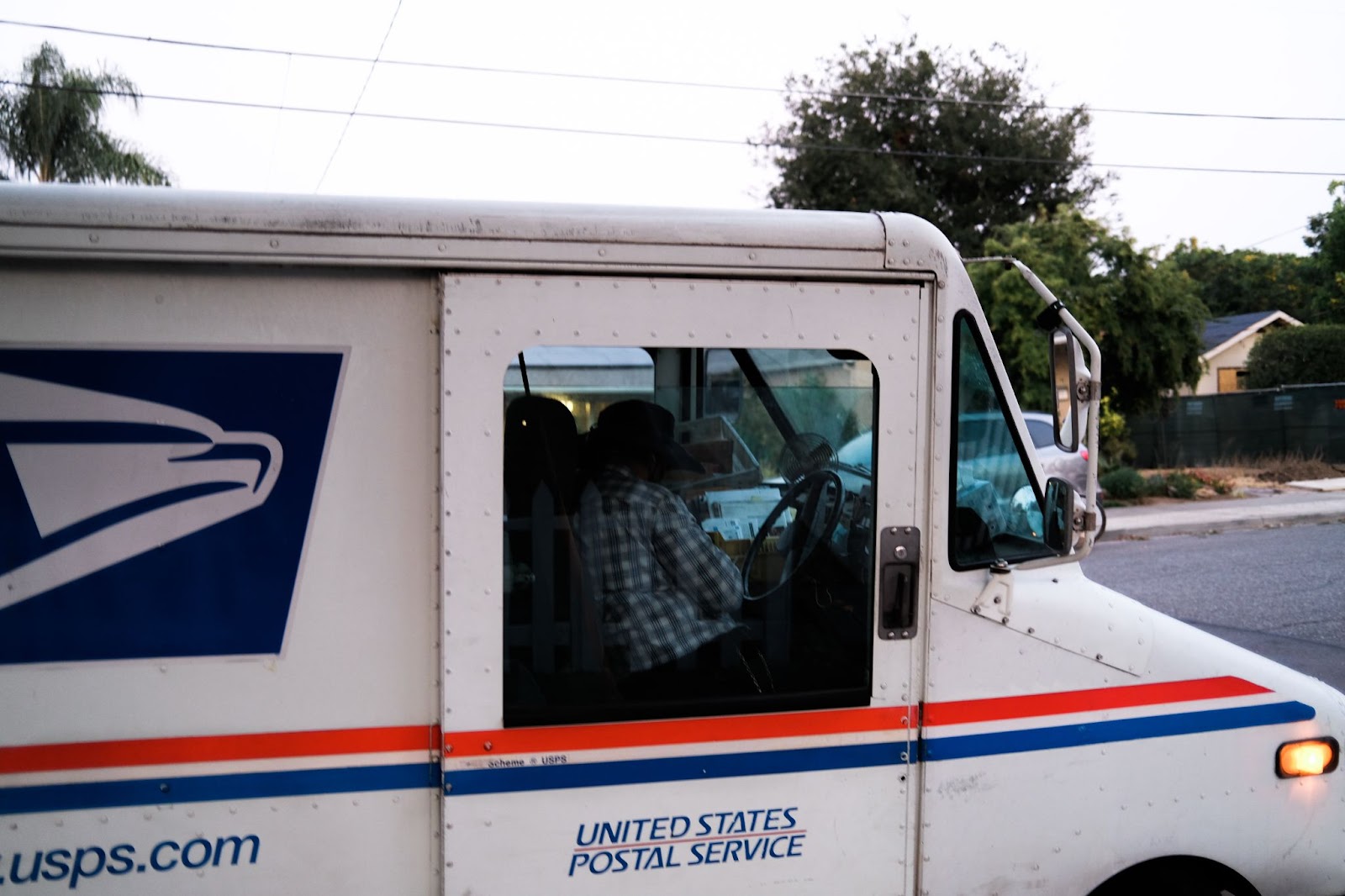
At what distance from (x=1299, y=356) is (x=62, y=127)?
28994 millimetres

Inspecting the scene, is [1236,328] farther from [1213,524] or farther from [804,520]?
[804,520]

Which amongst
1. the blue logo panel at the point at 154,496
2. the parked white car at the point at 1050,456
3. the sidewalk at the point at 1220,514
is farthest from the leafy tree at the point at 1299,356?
the blue logo panel at the point at 154,496

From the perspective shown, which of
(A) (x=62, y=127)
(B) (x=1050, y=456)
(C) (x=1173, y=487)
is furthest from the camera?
→ (A) (x=62, y=127)

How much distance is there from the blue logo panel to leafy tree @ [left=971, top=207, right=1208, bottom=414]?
1503 cm

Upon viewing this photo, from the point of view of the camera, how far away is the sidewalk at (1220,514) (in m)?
13.9

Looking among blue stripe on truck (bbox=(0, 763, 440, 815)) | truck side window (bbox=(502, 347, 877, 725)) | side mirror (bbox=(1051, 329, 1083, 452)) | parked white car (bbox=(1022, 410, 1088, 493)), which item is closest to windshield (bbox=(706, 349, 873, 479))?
truck side window (bbox=(502, 347, 877, 725))

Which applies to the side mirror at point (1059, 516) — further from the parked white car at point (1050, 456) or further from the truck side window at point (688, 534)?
the parked white car at point (1050, 456)

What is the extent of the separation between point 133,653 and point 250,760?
A: 0.33 m

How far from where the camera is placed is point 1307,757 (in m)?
2.78

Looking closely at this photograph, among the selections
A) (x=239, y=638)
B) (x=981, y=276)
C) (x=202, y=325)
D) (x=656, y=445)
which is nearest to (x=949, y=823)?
(x=656, y=445)

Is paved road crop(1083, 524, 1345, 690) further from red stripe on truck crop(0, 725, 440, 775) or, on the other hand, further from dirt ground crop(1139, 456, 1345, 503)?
red stripe on truck crop(0, 725, 440, 775)

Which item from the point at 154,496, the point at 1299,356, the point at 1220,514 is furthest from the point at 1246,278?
the point at 154,496

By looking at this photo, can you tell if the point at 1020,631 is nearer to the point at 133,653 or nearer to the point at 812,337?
the point at 812,337

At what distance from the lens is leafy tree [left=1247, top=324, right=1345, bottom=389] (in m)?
27.7
